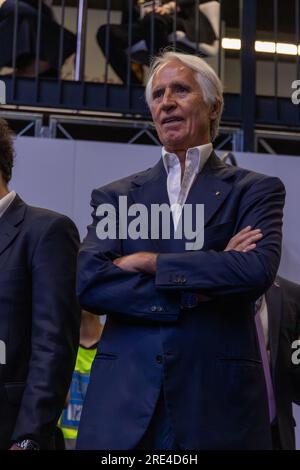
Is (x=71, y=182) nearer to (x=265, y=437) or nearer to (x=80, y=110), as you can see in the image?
(x=80, y=110)

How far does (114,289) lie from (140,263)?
97 mm

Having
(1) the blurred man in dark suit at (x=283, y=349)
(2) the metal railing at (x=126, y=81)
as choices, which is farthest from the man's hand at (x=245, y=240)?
(2) the metal railing at (x=126, y=81)

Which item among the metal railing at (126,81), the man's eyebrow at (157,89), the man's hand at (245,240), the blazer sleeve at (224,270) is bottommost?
the blazer sleeve at (224,270)

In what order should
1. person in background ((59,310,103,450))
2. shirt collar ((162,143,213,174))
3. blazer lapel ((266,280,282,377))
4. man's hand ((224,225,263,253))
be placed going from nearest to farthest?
man's hand ((224,225,263,253)) → shirt collar ((162,143,213,174)) → blazer lapel ((266,280,282,377)) → person in background ((59,310,103,450))

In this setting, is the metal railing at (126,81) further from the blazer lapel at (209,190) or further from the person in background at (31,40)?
the blazer lapel at (209,190)

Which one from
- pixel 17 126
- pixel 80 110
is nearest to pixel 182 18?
pixel 80 110

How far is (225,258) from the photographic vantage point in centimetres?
218

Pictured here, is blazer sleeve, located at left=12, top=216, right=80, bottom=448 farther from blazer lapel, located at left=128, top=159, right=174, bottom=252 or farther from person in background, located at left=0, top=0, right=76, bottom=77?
person in background, located at left=0, top=0, right=76, bottom=77

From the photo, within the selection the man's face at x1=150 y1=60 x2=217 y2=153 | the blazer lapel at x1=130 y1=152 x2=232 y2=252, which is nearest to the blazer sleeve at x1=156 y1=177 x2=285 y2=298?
the blazer lapel at x1=130 y1=152 x2=232 y2=252

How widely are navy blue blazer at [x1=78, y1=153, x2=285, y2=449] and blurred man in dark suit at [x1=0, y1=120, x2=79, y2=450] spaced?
17 cm

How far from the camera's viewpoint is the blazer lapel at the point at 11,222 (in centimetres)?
251

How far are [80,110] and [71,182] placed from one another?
0.76 meters

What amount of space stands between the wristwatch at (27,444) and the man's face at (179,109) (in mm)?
918

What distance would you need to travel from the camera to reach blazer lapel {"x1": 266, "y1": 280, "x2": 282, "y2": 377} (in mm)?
3188
